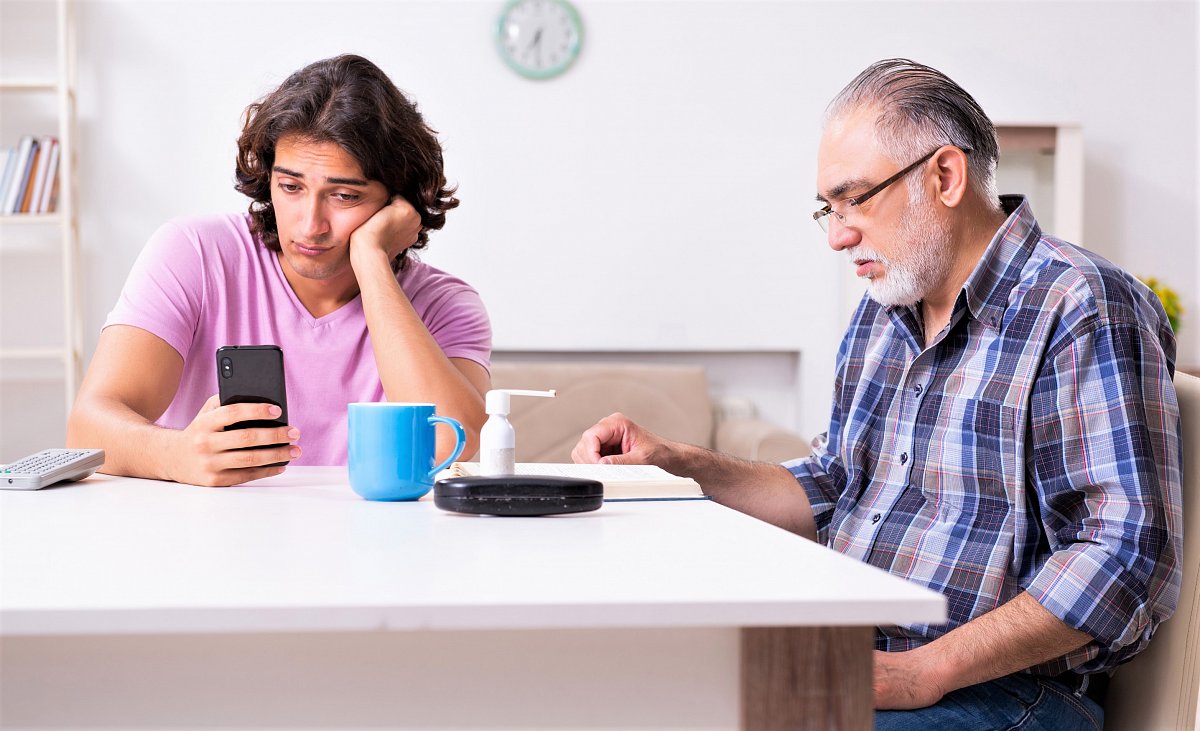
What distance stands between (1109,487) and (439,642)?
0.75 meters

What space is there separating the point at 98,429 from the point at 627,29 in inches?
112

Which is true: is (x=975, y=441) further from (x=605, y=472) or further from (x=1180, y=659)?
(x=605, y=472)

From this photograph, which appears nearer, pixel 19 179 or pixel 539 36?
pixel 19 179

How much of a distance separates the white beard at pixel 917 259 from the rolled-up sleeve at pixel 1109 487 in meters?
0.24

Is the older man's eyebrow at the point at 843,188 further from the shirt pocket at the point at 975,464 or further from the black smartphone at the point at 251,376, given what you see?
the black smartphone at the point at 251,376

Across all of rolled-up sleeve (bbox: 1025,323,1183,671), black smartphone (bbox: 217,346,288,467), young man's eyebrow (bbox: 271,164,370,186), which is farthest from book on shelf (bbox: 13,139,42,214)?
rolled-up sleeve (bbox: 1025,323,1183,671)

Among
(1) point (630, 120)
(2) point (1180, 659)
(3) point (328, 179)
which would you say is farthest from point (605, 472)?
(1) point (630, 120)

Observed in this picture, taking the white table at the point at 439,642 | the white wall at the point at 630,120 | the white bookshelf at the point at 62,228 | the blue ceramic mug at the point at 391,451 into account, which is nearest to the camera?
the white table at the point at 439,642

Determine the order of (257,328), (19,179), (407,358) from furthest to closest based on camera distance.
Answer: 1. (19,179)
2. (257,328)
3. (407,358)

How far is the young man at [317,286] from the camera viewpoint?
1.47 m

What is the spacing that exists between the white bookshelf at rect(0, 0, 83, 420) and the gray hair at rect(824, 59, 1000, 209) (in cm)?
296

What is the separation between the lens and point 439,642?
0.61m

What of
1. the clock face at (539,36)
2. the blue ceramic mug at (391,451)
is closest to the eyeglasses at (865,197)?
the blue ceramic mug at (391,451)

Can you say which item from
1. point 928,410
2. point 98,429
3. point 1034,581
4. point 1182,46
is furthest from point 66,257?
point 1182,46
